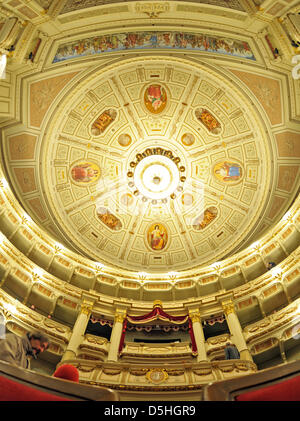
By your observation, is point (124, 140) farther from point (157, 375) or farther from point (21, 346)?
point (21, 346)

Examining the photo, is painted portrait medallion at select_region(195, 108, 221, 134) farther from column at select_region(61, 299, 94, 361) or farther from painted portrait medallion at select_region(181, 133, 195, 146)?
column at select_region(61, 299, 94, 361)

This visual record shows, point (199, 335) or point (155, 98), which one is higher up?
point (155, 98)

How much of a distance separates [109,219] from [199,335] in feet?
39.0

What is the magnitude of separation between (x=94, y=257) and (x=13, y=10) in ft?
52.7

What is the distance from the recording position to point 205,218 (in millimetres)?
24609

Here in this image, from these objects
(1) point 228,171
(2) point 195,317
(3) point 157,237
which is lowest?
(2) point 195,317

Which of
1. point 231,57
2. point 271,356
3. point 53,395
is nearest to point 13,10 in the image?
point 231,57

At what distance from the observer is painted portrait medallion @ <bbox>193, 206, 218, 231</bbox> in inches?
962

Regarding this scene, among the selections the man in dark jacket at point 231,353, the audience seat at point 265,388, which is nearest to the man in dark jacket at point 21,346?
the audience seat at point 265,388

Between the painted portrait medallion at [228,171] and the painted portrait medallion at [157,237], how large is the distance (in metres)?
6.08

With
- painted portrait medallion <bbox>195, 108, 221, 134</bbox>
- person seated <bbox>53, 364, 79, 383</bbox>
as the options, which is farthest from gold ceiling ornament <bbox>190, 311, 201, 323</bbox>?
person seated <bbox>53, 364, 79, 383</bbox>

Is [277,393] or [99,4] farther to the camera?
[99,4]

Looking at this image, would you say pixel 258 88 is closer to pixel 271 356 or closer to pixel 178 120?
pixel 178 120

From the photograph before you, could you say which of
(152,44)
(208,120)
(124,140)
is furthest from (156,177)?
(152,44)
